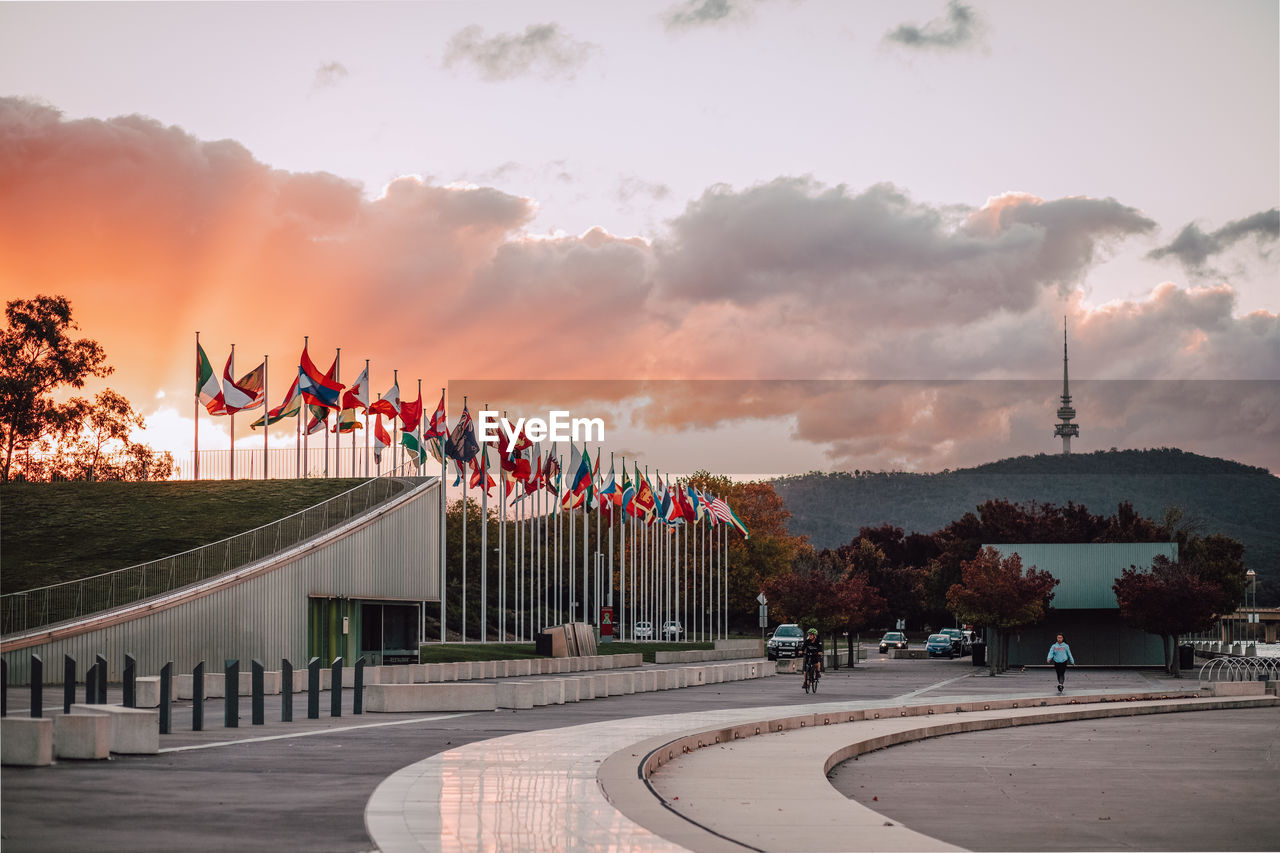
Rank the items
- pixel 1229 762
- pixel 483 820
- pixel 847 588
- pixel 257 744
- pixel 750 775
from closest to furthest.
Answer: pixel 483 820, pixel 750 775, pixel 257 744, pixel 1229 762, pixel 847 588

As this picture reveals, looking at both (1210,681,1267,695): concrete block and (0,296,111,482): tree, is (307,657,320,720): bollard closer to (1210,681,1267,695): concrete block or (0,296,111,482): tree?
(1210,681,1267,695): concrete block

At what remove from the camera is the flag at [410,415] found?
54.8 m

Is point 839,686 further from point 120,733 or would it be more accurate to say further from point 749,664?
point 120,733

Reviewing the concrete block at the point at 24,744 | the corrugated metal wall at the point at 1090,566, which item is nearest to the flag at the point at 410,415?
the corrugated metal wall at the point at 1090,566

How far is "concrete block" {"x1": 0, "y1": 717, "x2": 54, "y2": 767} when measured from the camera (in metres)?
15.5

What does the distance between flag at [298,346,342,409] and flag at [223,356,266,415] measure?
2147 mm

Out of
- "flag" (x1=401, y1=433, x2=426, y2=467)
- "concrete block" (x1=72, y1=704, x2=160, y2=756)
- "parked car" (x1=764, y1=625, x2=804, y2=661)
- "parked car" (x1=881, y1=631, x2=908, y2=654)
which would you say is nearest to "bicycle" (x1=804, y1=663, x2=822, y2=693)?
"flag" (x1=401, y1=433, x2=426, y2=467)

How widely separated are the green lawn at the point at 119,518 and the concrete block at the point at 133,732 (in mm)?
29057

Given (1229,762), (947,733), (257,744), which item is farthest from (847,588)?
(257,744)

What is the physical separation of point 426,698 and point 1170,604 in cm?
3977

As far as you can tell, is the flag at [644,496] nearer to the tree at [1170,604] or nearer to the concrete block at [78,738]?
the tree at [1170,604]

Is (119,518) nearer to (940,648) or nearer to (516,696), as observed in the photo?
(516,696)

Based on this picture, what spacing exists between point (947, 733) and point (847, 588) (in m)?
35.8

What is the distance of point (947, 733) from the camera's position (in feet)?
85.1
